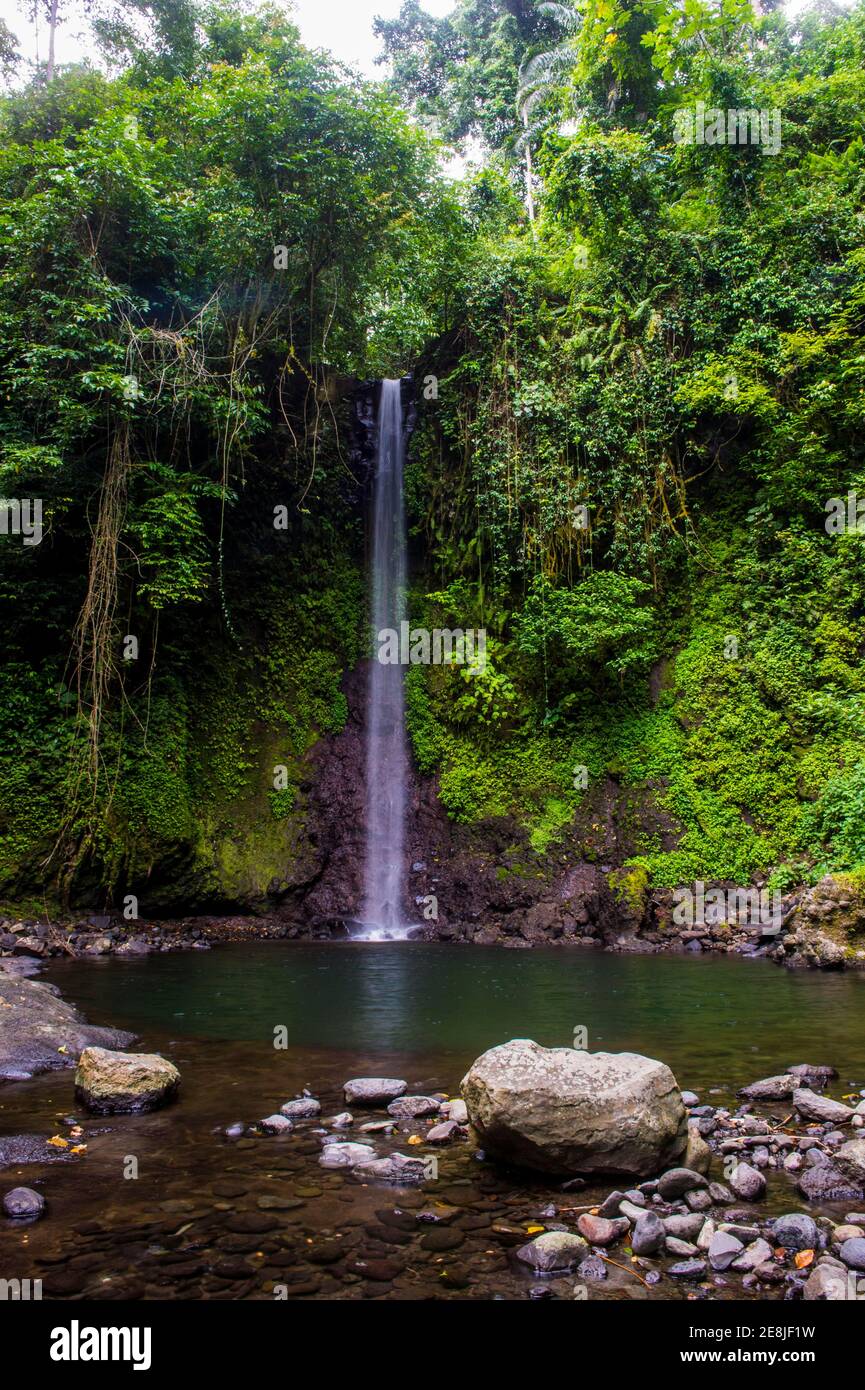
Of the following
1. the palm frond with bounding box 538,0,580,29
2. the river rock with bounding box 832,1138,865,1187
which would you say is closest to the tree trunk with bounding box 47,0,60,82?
the palm frond with bounding box 538,0,580,29

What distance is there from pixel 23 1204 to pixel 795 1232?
125 inches

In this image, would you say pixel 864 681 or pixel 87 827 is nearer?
pixel 87 827

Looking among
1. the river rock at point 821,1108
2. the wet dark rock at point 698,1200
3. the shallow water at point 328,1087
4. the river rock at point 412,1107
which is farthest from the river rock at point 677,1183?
the river rock at point 412,1107

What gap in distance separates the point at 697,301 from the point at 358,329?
6.59 metres

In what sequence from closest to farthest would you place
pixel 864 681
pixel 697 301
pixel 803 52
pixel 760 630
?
pixel 864 681, pixel 760 630, pixel 697 301, pixel 803 52

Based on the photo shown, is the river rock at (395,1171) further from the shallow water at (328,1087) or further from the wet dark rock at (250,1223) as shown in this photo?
the wet dark rock at (250,1223)

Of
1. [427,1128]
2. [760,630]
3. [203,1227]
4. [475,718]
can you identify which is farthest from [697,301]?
[203,1227]

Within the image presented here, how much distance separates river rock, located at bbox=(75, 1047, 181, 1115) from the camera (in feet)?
15.3

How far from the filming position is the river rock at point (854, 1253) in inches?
113

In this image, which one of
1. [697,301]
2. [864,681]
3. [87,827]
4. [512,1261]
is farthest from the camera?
[697,301]

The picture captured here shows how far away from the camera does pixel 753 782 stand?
13.2 metres

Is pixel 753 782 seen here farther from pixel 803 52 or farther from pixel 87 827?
pixel 803 52

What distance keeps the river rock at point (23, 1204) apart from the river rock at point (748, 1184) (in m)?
3.04

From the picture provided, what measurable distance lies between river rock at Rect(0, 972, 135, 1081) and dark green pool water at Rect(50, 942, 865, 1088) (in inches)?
17.2
